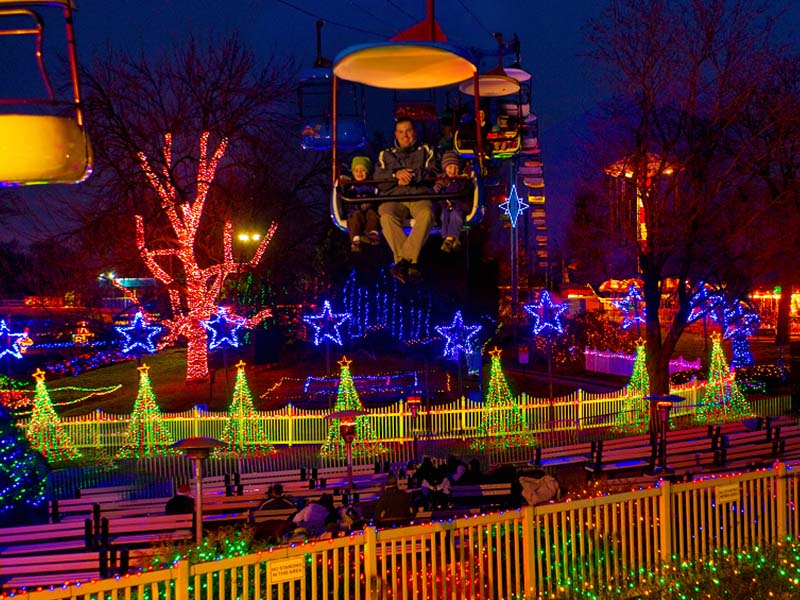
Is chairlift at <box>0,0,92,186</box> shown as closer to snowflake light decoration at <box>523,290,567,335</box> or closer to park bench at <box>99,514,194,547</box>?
park bench at <box>99,514,194,547</box>

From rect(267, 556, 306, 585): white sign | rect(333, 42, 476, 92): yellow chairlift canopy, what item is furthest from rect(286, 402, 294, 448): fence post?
rect(333, 42, 476, 92): yellow chairlift canopy

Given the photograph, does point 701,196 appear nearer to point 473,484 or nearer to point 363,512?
point 473,484

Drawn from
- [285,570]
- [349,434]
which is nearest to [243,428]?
[349,434]

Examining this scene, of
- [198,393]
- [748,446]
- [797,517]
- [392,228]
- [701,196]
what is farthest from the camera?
[198,393]

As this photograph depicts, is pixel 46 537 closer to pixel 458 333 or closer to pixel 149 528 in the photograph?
pixel 149 528

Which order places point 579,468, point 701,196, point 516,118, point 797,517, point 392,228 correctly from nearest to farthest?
1. point 392,228
2. point 797,517
3. point 516,118
4. point 579,468
5. point 701,196

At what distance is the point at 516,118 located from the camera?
1080 centimetres

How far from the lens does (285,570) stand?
5691 mm

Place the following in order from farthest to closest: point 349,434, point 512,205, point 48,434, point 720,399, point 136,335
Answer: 1. point 512,205
2. point 136,335
3. point 720,399
4. point 48,434
5. point 349,434

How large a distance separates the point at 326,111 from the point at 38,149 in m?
6.92

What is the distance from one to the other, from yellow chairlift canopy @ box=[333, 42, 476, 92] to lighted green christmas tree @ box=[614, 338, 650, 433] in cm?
1494

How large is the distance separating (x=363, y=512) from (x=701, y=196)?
11017mm

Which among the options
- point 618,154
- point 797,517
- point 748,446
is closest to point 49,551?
point 797,517

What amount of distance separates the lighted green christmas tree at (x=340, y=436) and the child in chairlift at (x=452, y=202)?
31.9 feet
